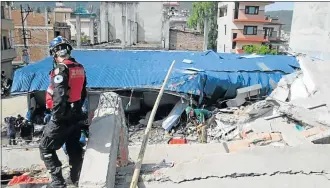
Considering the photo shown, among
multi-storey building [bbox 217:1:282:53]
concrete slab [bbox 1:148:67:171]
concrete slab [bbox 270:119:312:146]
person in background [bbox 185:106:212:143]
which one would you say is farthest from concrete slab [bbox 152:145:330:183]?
multi-storey building [bbox 217:1:282:53]

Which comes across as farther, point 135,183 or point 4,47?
point 4,47

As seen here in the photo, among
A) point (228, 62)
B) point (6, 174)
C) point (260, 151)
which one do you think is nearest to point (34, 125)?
point (6, 174)

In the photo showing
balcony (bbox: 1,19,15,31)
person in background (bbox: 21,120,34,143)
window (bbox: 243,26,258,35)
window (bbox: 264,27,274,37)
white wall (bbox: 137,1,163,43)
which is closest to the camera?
person in background (bbox: 21,120,34,143)

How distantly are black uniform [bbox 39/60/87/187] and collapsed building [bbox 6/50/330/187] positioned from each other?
25cm

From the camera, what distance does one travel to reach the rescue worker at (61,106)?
2824 mm

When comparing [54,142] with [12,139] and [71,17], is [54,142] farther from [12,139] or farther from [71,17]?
[71,17]

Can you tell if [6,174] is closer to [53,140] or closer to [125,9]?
[53,140]

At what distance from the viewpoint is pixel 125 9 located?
89.2 feet

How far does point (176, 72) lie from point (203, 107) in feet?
5.60

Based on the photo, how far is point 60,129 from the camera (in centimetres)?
297

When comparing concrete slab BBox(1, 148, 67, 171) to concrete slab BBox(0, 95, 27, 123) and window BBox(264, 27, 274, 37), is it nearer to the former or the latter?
concrete slab BBox(0, 95, 27, 123)

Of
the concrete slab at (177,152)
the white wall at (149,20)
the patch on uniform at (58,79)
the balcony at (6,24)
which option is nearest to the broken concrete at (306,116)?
the concrete slab at (177,152)

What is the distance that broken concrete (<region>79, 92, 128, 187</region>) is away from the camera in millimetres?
2661

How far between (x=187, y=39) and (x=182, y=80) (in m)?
16.0
